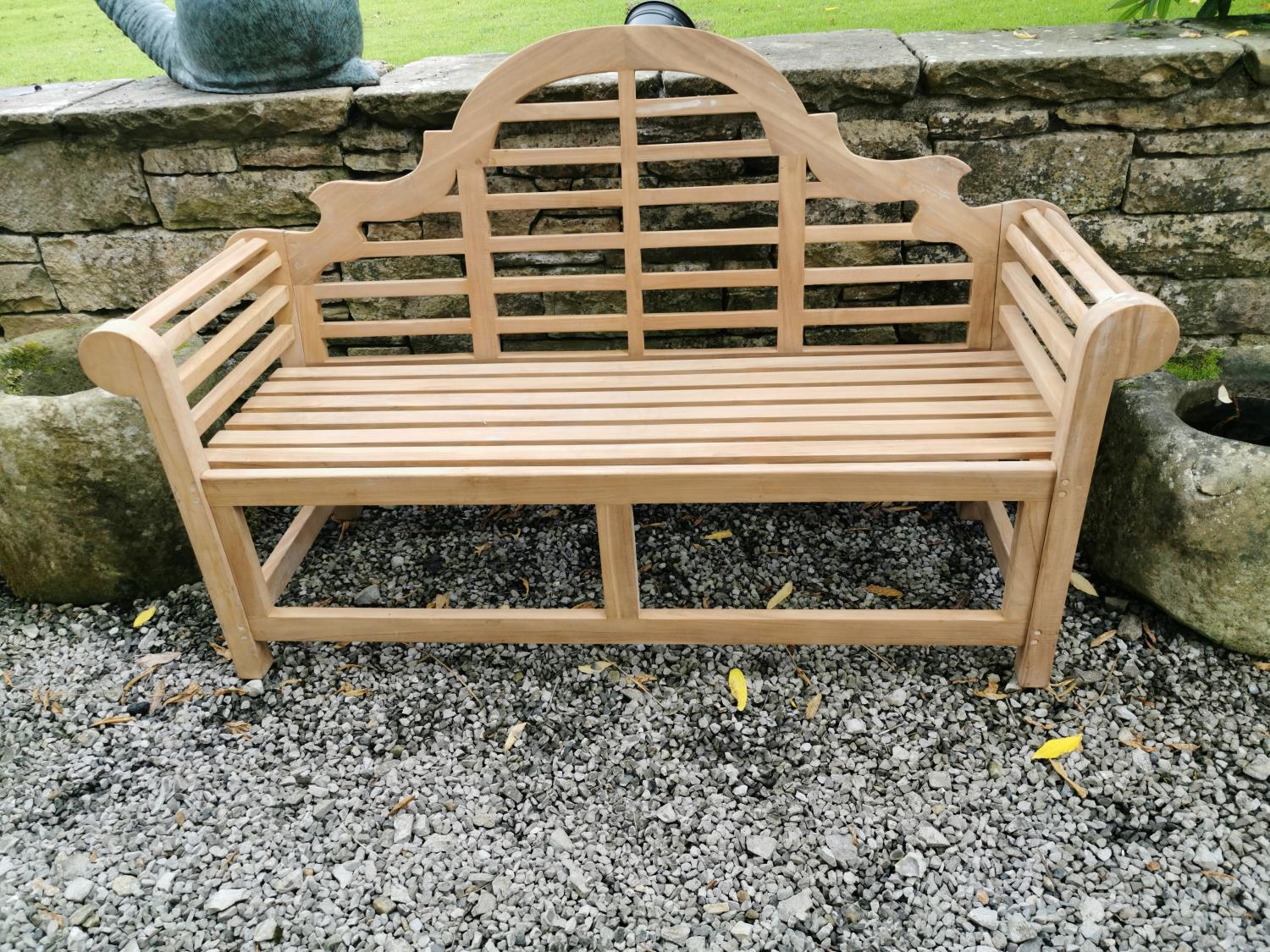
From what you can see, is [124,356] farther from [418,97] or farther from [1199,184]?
[1199,184]

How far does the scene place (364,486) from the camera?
207 cm

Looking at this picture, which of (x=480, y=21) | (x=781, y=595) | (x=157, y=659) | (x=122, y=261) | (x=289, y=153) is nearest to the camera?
(x=157, y=659)

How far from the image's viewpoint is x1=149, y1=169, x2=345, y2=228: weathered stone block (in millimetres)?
2727

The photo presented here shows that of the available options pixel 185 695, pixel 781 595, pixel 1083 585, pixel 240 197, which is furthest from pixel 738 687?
pixel 240 197

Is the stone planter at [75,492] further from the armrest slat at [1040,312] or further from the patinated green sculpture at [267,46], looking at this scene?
the armrest slat at [1040,312]

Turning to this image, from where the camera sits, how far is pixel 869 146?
8.41ft

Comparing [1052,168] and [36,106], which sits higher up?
[36,106]

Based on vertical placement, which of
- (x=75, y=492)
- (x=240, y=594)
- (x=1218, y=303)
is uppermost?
(x=1218, y=303)

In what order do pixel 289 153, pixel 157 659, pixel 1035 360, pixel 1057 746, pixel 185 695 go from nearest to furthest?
pixel 1057 746 < pixel 1035 360 < pixel 185 695 < pixel 157 659 < pixel 289 153

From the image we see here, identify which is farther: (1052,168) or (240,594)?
(1052,168)

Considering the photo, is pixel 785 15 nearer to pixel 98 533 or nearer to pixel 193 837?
pixel 98 533

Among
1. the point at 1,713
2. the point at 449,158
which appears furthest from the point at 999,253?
the point at 1,713

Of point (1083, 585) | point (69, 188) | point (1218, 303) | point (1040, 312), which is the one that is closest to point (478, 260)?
point (69, 188)

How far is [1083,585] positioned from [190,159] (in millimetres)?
2743
